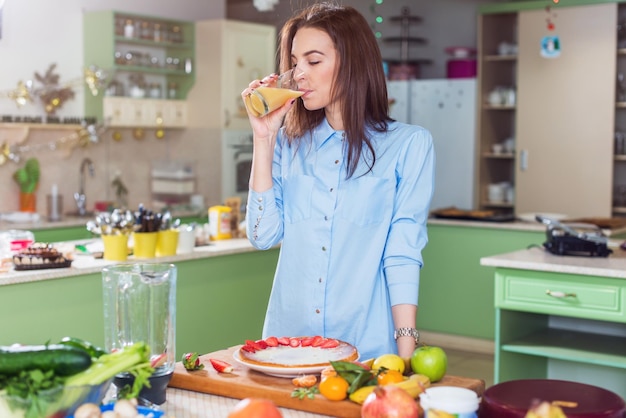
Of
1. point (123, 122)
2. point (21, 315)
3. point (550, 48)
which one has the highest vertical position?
point (550, 48)

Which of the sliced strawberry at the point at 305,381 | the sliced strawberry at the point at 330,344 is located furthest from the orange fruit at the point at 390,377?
the sliced strawberry at the point at 330,344

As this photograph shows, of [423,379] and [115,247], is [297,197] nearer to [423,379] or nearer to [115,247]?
[423,379]

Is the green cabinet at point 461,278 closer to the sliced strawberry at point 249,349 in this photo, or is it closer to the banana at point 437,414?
the sliced strawberry at point 249,349

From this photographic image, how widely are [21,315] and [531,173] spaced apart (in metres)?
5.05

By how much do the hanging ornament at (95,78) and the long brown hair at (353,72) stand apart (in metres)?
4.45

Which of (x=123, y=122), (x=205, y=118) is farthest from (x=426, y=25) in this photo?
(x=123, y=122)

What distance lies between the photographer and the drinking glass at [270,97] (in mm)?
1991

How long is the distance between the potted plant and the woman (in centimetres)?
424

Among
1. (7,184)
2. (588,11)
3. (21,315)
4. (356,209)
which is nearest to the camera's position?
(356,209)

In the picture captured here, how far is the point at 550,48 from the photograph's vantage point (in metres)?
6.62

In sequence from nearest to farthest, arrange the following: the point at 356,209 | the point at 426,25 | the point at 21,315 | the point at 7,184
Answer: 1. the point at 356,209
2. the point at 21,315
3. the point at 7,184
4. the point at 426,25

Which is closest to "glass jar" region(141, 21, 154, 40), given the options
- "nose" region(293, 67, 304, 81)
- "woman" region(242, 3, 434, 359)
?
"woman" region(242, 3, 434, 359)

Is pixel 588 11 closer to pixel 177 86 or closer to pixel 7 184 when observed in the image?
pixel 177 86

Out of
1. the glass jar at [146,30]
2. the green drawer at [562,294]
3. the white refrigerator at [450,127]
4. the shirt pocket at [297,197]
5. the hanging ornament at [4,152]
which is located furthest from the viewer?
the white refrigerator at [450,127]
